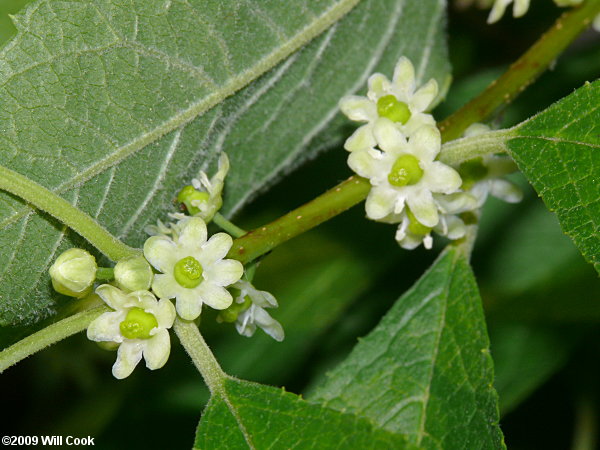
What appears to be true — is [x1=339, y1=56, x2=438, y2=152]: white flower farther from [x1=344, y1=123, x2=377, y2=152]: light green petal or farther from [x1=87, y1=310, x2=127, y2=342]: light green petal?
[x1=87, y1=310, x2=127, y2=342]: light green petal

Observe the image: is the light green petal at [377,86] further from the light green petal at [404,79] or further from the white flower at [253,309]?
the white flower at [253,309]

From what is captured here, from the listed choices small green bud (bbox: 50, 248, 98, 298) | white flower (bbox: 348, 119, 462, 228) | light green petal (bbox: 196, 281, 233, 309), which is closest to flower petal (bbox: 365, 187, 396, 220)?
white flower (bbox: 348, 119, 462, 228)

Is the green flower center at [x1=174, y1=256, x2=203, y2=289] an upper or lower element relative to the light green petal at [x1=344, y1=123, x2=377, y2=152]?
lower

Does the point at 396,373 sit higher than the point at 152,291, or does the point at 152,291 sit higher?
the point at 152,291

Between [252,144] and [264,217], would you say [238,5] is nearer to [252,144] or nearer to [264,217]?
[252,144]

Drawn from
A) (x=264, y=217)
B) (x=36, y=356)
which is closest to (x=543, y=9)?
(x=264, y=217)

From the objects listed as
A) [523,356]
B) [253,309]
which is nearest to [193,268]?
[253,309]

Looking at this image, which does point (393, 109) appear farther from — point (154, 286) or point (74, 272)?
point (74, 272)
